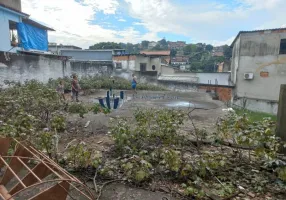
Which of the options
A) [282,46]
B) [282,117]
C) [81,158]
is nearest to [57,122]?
[81,158]

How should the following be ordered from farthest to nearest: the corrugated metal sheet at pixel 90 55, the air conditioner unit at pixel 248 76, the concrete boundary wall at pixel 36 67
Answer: the corrugated metal sheet at pixel 90 55, the air conditioner unit at pixel 248 76, the concrete boundary wall at pixel 36 67

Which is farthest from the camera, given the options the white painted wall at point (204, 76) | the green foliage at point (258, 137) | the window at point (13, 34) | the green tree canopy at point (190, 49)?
the green tree canopy at point (190, 49)

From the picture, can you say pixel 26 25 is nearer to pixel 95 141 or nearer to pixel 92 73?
pixel 92 73

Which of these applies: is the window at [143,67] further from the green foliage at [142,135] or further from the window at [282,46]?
the green foliage at [142,135]

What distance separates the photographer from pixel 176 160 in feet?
7.97

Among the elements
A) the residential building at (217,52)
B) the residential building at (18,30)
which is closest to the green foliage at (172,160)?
the residential building at (18,30)

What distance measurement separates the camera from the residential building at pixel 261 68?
12.3 m

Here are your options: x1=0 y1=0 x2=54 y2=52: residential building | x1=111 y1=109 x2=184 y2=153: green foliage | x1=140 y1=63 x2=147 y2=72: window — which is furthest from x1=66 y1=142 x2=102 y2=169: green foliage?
x1=140 y1=63 x2=147 y2=72: window

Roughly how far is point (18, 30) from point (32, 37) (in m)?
1.09

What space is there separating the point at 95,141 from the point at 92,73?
43.4ft

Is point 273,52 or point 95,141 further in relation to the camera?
point 273,52

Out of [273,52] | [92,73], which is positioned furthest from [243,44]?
[92,73]

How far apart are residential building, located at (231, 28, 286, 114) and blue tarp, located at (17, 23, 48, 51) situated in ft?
46.2

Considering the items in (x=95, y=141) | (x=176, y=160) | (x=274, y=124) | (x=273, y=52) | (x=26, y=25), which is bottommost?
(x=95, y=141)
